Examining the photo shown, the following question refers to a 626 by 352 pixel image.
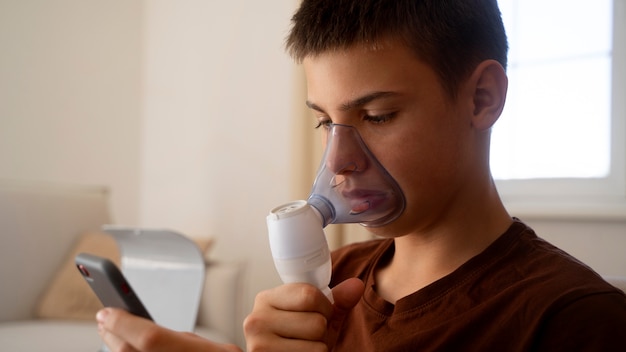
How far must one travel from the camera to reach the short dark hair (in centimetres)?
81

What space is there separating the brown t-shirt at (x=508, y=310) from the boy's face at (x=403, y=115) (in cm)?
12

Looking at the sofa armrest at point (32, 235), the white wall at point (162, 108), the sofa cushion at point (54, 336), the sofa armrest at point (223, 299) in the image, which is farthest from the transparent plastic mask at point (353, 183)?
the sofa armrest at point (32, 235)

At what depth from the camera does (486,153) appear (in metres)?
0.90

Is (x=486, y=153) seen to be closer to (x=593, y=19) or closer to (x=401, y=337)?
(x=401, y=337)

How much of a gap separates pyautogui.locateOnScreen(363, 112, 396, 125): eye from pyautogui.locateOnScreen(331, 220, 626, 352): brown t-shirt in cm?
24

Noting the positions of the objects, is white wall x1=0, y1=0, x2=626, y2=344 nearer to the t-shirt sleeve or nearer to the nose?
the nose

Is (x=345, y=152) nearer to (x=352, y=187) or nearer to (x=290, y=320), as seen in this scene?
(x=352, y=187)

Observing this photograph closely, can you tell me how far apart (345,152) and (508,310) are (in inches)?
12.2

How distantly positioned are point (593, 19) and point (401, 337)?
1.56 metres

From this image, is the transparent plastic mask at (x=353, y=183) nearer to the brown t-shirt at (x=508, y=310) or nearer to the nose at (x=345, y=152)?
the nose at (x=345, y=152)

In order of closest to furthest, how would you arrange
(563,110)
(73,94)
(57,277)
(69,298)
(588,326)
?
(588,326), (563,110), (69,298), (57,277), (73,94)

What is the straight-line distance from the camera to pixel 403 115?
0.79 m

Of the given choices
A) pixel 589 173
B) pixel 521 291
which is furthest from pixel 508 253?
pixel 589 173

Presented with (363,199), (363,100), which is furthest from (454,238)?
(363,100)
